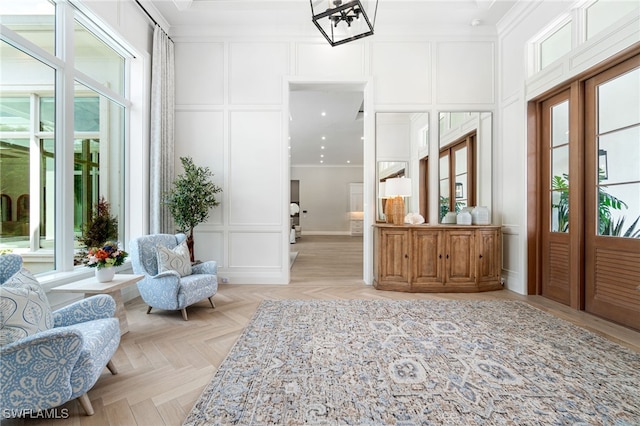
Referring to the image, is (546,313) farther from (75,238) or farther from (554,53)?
(75,238)

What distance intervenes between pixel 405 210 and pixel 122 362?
394cm

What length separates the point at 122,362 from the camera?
230 cm

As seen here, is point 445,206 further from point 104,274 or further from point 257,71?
point 104,274

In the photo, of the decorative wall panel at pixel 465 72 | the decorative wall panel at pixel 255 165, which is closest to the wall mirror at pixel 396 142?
the decorative wall panel at pixel 465 72

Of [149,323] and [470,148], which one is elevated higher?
[470,148]

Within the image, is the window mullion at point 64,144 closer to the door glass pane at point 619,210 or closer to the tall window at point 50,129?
the tall window at point 50,129

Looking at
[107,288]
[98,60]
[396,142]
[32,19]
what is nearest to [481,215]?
[396,142]

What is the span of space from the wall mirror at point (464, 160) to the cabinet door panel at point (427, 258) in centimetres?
70

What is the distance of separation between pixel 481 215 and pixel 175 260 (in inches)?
163

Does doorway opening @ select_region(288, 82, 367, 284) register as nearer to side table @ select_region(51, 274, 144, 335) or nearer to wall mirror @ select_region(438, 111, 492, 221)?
wall mirror @ select_region(438, 111, 492, 221)

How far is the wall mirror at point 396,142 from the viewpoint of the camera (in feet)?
15.6

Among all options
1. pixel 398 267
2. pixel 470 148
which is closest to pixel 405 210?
pixel 398 267

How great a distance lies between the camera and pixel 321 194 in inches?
569

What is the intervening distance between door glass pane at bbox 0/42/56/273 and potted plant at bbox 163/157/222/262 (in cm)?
135
